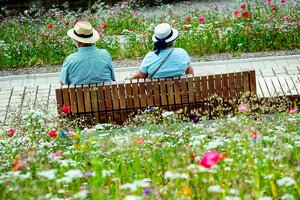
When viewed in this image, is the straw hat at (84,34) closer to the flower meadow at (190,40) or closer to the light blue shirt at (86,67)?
the light blue shirt at (86,67)

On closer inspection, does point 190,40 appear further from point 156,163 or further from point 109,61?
point 156,163

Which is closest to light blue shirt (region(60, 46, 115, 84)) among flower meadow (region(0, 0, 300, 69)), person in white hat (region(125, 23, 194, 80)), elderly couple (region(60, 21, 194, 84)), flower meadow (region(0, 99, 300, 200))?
elderly couple (region(60, 21, 194, 84))

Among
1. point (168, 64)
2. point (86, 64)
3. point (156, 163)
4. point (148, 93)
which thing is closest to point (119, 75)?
point (86, 64)

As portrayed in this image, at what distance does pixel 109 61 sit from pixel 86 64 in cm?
29

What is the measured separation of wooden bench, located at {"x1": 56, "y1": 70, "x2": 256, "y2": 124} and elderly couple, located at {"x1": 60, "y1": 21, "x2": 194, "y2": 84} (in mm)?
205

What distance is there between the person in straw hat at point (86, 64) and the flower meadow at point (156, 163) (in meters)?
1.57

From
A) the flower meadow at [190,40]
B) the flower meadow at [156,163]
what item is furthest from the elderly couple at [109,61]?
the flower meadow at [190,40]

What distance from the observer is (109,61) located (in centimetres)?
759

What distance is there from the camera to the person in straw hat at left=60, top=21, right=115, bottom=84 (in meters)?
7.41

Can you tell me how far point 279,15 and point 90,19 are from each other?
11.7 ft

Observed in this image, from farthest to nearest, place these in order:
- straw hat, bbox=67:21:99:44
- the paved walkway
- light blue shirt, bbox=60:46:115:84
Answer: the paved walkway
straw hat, bbox=67:21:99:44
light blue shirt, bbox=60:46:115:84

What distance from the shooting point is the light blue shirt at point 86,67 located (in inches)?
292

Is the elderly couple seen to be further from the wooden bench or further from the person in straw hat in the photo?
the wooden bench

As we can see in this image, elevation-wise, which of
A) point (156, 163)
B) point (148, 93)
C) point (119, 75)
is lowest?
point (119, 75)
